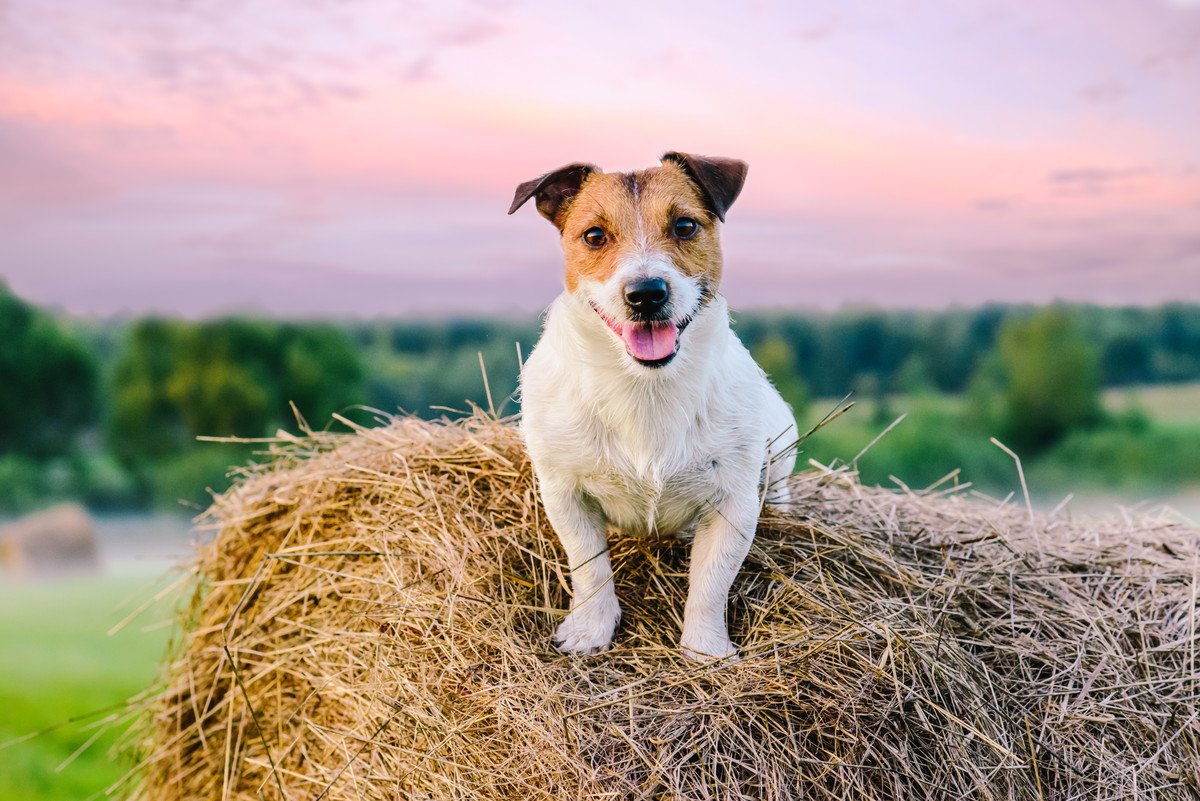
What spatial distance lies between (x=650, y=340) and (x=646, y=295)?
0.56 feet

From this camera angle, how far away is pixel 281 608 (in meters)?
3.66

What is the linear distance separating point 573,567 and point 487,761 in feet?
2.21

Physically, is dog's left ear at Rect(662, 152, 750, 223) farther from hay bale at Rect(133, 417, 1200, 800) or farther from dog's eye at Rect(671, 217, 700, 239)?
hay bale at Rect(133, 417, 1200, 800)

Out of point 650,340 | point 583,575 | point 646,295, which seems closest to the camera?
point 646,295

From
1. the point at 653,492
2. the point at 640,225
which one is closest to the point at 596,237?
the point at 640,225

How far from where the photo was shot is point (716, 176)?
2.97 m

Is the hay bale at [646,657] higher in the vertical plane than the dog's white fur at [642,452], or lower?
lower

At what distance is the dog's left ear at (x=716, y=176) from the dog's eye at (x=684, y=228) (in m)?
Answer: 0.13

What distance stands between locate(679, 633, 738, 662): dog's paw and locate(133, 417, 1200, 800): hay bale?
47 mm

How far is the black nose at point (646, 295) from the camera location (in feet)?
8.68

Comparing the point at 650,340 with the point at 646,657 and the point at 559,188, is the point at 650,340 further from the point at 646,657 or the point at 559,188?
the point at 646,657

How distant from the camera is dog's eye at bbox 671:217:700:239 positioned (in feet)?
Result: 9.31

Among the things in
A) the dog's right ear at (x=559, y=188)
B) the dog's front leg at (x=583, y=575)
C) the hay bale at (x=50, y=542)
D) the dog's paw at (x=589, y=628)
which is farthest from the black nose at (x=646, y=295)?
the hay bale at (x=50, y=542)

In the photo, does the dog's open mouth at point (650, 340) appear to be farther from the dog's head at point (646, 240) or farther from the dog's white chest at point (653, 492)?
the dog's white chest at point (653, 492)
